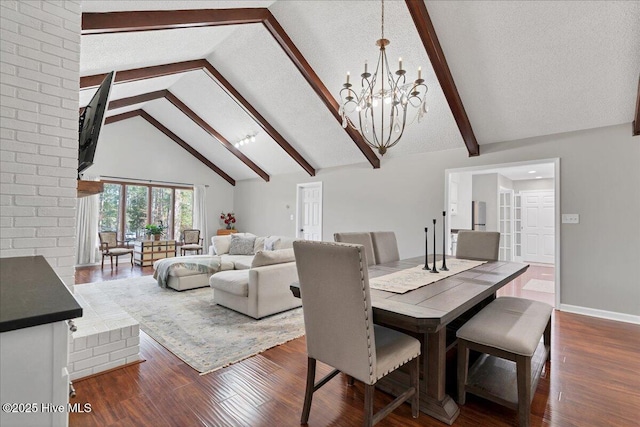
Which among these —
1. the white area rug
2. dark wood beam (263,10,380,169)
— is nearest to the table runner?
dark wood beam (263,10,380,169)

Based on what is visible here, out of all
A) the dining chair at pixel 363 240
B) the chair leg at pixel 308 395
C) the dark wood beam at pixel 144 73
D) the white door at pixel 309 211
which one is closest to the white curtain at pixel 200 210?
the white door at pixel 309 211

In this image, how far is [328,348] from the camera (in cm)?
168

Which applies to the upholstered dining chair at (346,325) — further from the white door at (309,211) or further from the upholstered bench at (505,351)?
the white door at (309,211)

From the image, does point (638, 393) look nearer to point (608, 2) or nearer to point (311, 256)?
point (311, 256)

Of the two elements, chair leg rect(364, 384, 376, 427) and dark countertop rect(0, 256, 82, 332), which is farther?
chair leg rect(364, 384, 376, 427)

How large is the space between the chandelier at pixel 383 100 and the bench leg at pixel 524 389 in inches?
69.8

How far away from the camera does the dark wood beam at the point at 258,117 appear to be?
16.3ft

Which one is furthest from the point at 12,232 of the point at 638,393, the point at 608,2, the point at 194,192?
the point at 194,192

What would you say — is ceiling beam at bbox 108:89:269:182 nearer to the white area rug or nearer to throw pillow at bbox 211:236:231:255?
throw pillow at bbox 211:236:231:255

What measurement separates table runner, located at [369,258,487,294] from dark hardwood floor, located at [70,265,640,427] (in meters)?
0.69

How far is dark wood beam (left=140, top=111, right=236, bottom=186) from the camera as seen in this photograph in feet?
24.2

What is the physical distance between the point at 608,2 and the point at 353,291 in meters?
3.34

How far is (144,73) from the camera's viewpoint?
3979 mm


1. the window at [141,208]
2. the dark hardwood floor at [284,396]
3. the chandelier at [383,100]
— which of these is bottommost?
the dark hardwood floor at [284,396]
